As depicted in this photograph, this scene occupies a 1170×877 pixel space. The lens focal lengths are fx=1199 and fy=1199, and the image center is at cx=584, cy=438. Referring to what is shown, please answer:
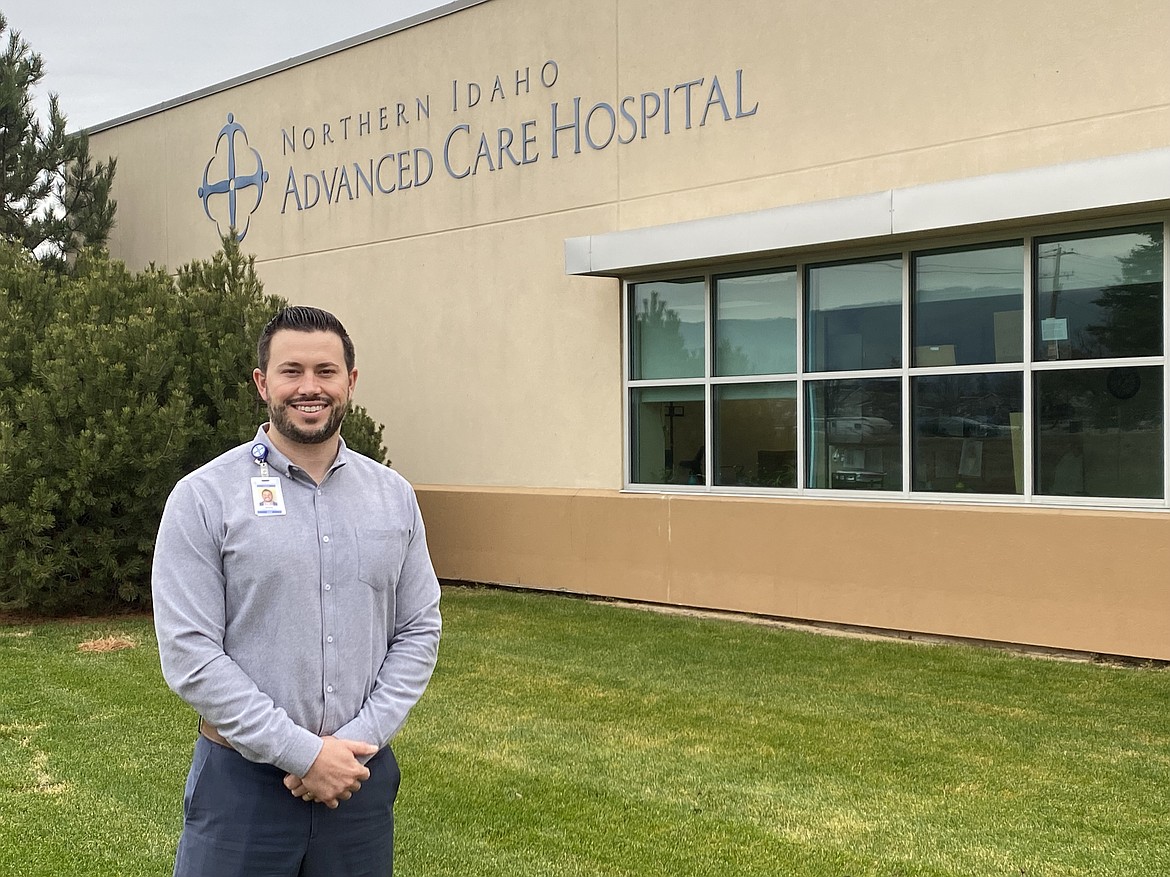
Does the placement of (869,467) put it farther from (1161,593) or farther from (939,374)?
(1161,593)

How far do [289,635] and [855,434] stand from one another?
24.7 feet

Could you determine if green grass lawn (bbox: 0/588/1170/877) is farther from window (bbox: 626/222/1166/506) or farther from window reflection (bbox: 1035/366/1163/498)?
window (bbox: 626/222/1166/506)

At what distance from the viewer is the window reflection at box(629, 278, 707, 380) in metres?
10.5

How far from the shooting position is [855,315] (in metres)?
9.50

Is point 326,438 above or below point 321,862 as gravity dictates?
above

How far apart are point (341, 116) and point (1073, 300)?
8.43 meters

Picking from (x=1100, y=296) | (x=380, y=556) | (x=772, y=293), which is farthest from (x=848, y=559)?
(x=380, y=556)

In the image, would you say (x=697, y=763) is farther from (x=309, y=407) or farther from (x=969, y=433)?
(x=969, y=433)

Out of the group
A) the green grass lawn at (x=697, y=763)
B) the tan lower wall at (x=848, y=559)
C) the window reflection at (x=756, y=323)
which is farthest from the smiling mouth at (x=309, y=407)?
the window reflection at (x=756, y=323)

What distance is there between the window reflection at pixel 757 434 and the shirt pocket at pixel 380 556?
7.46 meters

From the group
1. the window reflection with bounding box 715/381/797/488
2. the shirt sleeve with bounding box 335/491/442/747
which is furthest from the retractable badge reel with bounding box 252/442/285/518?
the window reflection with bounding box 715/381/797/488

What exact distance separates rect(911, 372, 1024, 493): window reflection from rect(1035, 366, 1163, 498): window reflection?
0.19m

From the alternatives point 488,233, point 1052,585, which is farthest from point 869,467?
point 488,233

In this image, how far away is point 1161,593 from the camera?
7941mm
